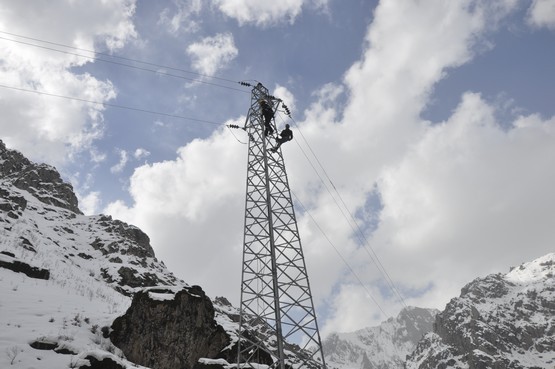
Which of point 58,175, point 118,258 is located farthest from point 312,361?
point 58,175

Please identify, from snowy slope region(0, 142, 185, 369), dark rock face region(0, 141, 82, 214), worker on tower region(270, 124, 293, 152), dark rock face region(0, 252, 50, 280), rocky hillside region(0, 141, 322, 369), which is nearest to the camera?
rocky hillside region(0, 141, 322, 369)

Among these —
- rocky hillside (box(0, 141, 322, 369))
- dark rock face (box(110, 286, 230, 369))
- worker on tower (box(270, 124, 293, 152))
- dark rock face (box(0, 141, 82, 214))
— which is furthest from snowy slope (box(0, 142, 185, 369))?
worker on tower (box(270, 124, 293, 152))

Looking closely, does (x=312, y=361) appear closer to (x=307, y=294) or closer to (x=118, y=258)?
(x=307, y=294)

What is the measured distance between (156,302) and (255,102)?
15483 mm

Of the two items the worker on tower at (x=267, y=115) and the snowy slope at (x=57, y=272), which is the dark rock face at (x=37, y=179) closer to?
the snowy slope at (x=57, y=272)

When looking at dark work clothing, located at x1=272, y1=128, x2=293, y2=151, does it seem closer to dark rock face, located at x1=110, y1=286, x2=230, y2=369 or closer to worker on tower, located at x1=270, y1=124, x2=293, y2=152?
worker on tower, located at x1=270, y1=124, x2=293, y2=152

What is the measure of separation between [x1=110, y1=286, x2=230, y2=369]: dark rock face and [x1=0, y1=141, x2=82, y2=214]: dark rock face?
102m

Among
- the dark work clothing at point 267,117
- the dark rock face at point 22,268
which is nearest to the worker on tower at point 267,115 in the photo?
the dark work clothing at point 267,117

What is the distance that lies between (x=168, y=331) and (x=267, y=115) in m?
15.9

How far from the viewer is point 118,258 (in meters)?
84.9

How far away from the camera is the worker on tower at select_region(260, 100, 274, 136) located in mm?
21266

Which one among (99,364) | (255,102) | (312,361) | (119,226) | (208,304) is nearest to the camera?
(99,364)

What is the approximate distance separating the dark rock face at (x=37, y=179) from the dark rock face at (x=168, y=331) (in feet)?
333

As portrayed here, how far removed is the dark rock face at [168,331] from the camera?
23.2m
